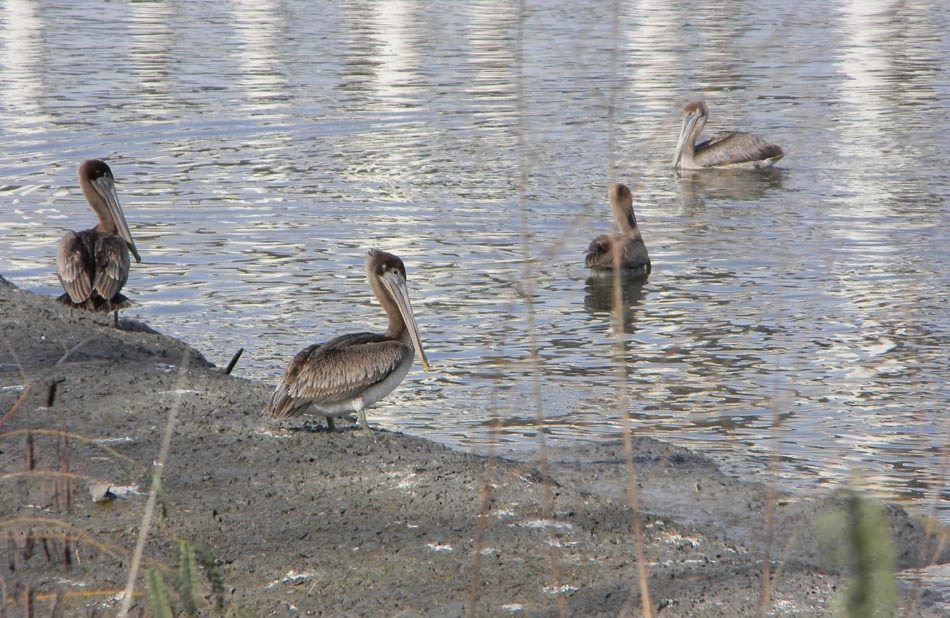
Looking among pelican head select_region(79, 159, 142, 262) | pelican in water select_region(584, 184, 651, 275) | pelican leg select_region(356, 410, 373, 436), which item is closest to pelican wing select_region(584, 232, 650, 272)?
pelican in water select_region(584, 184, 651, 275)

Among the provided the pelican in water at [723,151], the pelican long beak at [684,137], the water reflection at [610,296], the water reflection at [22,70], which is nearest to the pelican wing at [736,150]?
the pelican in water at [723,151]

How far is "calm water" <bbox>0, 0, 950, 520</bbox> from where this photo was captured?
7641 mm

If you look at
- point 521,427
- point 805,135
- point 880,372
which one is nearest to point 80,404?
point 521,427

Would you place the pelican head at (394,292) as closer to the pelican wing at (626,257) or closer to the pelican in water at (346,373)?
the pelican in water at (346,373)

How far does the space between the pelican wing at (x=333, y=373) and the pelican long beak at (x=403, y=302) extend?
0.23m

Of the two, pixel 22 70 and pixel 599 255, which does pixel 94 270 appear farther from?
pixel 22 70

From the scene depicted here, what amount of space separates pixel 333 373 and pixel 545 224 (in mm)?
6418

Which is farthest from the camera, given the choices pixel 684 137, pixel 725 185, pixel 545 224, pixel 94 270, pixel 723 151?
pixel 684 137

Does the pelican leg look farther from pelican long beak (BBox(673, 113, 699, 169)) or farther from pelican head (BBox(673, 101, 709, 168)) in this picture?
pelican long beak (BBox(673, 113, 699, 169))

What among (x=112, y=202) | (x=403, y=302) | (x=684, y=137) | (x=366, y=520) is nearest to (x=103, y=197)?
(x=112, y=202)

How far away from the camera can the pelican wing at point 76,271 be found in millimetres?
8805

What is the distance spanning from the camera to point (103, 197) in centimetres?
1035

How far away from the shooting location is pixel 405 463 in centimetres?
579

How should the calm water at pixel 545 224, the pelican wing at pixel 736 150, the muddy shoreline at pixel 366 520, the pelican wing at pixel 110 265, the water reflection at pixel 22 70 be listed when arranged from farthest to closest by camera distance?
the water reflection at pixel 22 70 < the pelican wing at pixel 736 150 < the pelican wing at pixel 110 265 < the calm water at pixel 545 224 < the muddy shoreline at pixel 366 520
